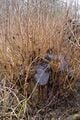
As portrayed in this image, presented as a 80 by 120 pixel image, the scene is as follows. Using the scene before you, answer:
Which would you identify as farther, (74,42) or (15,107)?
(74,42)

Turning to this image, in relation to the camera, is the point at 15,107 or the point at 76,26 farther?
the point at 76,26

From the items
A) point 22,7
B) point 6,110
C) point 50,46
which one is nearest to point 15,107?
point 6,110

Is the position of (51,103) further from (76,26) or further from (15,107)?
(76,26)

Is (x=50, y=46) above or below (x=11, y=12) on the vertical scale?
below

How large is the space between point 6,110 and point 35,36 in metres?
0.79

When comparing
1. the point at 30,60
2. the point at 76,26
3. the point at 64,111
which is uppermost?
the point at 76,26

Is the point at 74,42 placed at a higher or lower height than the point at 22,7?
lower

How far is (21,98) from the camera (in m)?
4.08

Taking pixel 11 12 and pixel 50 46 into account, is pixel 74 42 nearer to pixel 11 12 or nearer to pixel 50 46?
pixel 50 46

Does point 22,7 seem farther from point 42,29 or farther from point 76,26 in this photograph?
point 76,26

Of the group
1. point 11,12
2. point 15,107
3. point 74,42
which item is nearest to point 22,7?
point 11,12

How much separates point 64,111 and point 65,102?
122mm

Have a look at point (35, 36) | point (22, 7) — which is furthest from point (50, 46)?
point (22, 7)

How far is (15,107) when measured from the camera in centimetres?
394
